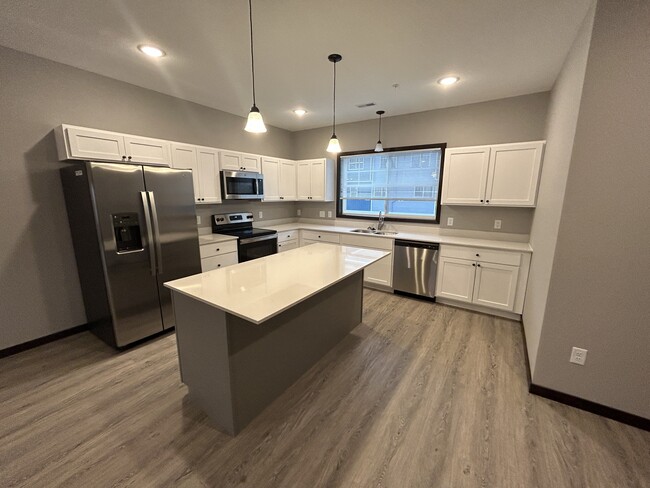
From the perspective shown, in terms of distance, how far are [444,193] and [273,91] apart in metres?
2.60

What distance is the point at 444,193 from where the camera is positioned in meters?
3.64

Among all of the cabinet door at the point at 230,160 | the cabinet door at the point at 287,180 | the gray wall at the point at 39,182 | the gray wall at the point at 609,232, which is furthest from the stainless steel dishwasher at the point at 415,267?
the gray wall at the point at 39,182

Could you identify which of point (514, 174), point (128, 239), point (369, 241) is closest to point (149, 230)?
point (128, 239)

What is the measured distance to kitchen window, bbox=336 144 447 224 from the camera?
13.4 feet

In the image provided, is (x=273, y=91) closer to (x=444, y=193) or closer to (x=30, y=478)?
(x=444, y=193)

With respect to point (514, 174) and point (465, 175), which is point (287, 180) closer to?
point (465, 175)

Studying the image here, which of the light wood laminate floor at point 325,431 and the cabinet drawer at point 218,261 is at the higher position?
the cabinet drawer at point 218,261

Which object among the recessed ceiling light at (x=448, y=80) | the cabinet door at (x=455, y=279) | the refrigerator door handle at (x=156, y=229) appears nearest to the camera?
the refrigerator door handle at (x=156, y=229)

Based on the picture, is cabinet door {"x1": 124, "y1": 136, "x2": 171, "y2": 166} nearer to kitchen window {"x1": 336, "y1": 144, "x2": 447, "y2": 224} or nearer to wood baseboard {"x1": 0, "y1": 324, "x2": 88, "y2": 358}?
wood baseboard {"x1": 0, "y1": 324, "x2": 88, "y2": 358}

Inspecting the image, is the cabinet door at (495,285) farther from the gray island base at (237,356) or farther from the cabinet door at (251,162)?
the cabinet door at (251,162)

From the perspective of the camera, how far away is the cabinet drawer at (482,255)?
307 cm

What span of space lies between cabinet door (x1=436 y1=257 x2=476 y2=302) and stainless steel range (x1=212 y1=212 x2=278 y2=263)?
2523 millimetres

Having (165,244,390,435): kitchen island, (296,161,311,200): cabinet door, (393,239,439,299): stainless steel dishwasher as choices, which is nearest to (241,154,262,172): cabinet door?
(296,161,311,200): cabinet door

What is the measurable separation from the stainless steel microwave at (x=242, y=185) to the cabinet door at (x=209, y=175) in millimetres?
93
